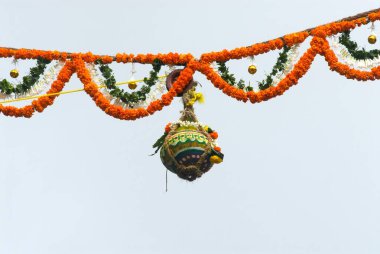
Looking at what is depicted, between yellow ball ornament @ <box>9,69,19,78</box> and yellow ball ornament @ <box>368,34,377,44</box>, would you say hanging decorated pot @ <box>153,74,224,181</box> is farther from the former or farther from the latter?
yellow ball ornament @ <box>368,34,377,44</box>

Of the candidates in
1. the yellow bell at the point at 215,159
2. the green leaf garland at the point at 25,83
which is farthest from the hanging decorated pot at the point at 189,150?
the green leaf garland at the point at 25,83

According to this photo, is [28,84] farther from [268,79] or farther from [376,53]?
[376,53]

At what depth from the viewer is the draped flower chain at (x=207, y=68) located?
58.8 ft

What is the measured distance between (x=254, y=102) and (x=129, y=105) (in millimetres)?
1784

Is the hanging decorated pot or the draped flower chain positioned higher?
the draped flower chain

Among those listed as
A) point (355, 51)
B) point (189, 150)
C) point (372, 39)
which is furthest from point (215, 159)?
point (372, 39)

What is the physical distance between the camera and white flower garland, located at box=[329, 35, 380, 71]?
58.6 feet

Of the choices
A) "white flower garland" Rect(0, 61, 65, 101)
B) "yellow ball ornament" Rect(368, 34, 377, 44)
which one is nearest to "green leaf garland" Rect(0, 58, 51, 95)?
"white flower garland" Rect(0, 61, 65, 101)

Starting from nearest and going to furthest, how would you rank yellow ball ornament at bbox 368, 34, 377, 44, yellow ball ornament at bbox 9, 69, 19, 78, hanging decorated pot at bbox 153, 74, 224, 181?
hanging decorated pot at bbox 153, 74, 224, 181 → yellow ball ornament at bbox 368, 34, 377, 44 → yellow ball ornament at bbox 9, 69, 19, 78

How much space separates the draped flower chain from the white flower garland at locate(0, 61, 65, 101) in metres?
0.01

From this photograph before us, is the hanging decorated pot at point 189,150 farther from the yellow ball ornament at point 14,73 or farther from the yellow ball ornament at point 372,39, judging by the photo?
the yellow ball ornament at point 372,39

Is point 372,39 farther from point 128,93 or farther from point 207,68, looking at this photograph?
point 128,93

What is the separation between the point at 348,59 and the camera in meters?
18.0

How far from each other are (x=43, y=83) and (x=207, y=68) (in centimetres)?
241
